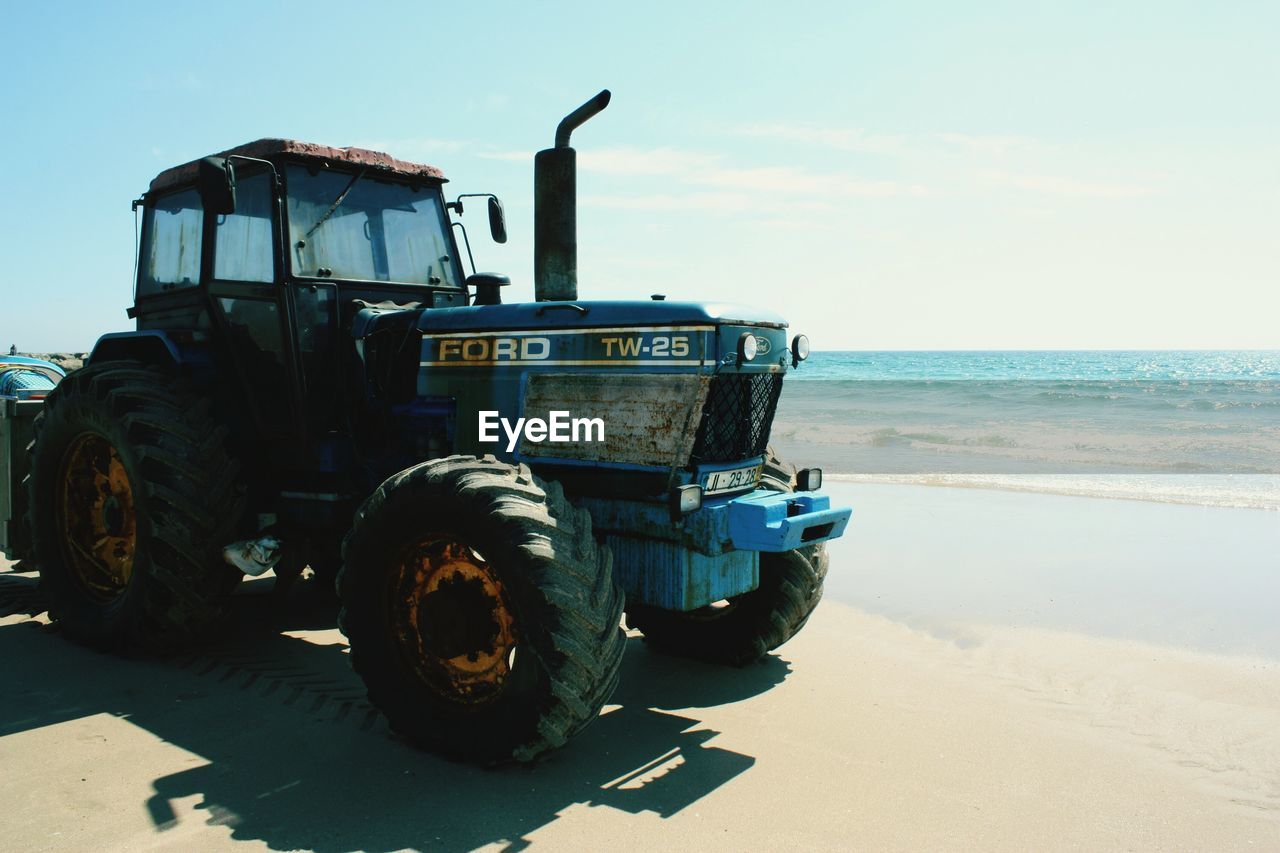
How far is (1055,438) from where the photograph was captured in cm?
2125

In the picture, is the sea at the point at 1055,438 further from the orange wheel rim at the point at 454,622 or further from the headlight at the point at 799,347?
the orange wheel rim at the point at 454,622

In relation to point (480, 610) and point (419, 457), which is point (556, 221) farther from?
point (480, 610)

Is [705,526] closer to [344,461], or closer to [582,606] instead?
[582,606]

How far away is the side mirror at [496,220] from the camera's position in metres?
6.30

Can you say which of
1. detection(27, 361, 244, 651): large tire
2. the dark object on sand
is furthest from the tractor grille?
the dark object on sand

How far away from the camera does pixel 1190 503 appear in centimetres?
1152

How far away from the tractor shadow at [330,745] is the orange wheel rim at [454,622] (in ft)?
1.12

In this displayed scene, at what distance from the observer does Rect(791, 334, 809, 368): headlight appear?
15.9ft

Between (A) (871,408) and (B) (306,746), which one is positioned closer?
(B) (306,746)

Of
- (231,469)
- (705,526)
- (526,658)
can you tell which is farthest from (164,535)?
(705,526)

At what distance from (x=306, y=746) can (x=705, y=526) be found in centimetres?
188

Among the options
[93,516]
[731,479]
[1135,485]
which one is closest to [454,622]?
[731,479]

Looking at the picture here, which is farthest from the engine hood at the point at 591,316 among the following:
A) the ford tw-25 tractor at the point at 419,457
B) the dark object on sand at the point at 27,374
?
the dark object on sand at the point at 27,374

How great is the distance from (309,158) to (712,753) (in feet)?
12.2
